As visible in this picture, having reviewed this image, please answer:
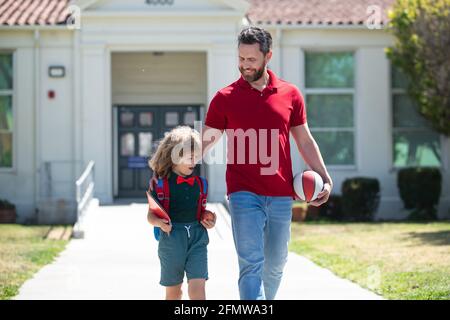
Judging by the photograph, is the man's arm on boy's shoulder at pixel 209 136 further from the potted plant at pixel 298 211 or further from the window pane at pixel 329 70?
the window pane at pixel 329 70

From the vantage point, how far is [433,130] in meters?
19.7

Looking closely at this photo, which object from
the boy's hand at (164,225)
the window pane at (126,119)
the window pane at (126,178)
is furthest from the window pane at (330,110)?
the boy's hand at (164,225)

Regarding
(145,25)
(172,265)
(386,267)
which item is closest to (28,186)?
(145,25)

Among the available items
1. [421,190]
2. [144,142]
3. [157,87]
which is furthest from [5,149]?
[421,190]

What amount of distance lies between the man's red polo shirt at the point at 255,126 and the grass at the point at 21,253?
12.4ft

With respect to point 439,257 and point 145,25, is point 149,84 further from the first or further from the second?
point 439,257

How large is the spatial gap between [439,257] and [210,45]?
8856 millimetres

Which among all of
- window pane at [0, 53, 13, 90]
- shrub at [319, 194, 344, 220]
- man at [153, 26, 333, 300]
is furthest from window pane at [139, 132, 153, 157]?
man at [153, 26, 333, 300]

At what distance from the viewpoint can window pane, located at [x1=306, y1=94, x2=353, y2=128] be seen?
20.3m

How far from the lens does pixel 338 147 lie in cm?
2042

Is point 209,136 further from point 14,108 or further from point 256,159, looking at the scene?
point 14,108

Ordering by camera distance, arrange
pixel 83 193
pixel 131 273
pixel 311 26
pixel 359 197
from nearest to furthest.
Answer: pixel 131 273
pixel 83 193
pixel 359 197
pixel 311 26

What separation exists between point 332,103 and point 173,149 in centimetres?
1428

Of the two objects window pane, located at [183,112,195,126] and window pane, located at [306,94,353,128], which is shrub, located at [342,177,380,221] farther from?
window pane, located at [183,112,195,126]
